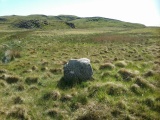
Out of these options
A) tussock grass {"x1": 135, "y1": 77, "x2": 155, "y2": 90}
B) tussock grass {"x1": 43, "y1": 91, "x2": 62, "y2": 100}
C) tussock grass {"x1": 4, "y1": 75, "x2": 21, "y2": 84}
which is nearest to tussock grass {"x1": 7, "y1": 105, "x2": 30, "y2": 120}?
tussock grass {"x1": 43, "y1": 91, "x2": 62, "y2": 100}

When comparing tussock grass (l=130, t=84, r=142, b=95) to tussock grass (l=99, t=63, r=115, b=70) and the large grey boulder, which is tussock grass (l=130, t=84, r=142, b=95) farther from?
tussock grass (l=99, t=63, r=115, b=70)

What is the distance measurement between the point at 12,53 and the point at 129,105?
1627 cm

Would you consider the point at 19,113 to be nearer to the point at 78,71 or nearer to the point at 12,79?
the point at 78,71

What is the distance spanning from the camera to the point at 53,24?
17475cm

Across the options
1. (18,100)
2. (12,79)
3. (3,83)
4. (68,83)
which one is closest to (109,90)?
(68,83)

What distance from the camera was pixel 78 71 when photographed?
13.5 m

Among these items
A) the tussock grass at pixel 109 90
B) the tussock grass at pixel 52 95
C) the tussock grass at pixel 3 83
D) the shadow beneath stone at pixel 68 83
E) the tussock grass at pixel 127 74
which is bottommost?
the tussock grass at pixel 3 83

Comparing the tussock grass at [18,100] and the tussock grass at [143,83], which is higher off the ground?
the tussock grass at [143,83]

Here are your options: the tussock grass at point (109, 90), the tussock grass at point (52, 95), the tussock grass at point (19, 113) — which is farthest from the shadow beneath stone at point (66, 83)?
the tussock grass at point (19, 113)

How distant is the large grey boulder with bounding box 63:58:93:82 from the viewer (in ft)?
44.2

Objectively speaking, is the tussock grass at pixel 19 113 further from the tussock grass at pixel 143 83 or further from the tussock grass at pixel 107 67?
the tussock grass at pixel 107 67

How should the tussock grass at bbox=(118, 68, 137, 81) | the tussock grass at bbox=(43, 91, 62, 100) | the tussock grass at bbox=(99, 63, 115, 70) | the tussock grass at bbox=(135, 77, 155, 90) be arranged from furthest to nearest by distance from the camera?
the tussock grass at bbox=(99, 63, 115, 70) < the tussock grass at bbox=(118, 68, 137, 81) < the tussock grass at bbox=(135, 77, 155, 90) < the tussock grass at bbox=(43, 91, 62, 100)

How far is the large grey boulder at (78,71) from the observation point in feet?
44.2

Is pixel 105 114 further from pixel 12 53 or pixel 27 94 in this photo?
pixel 12 53
